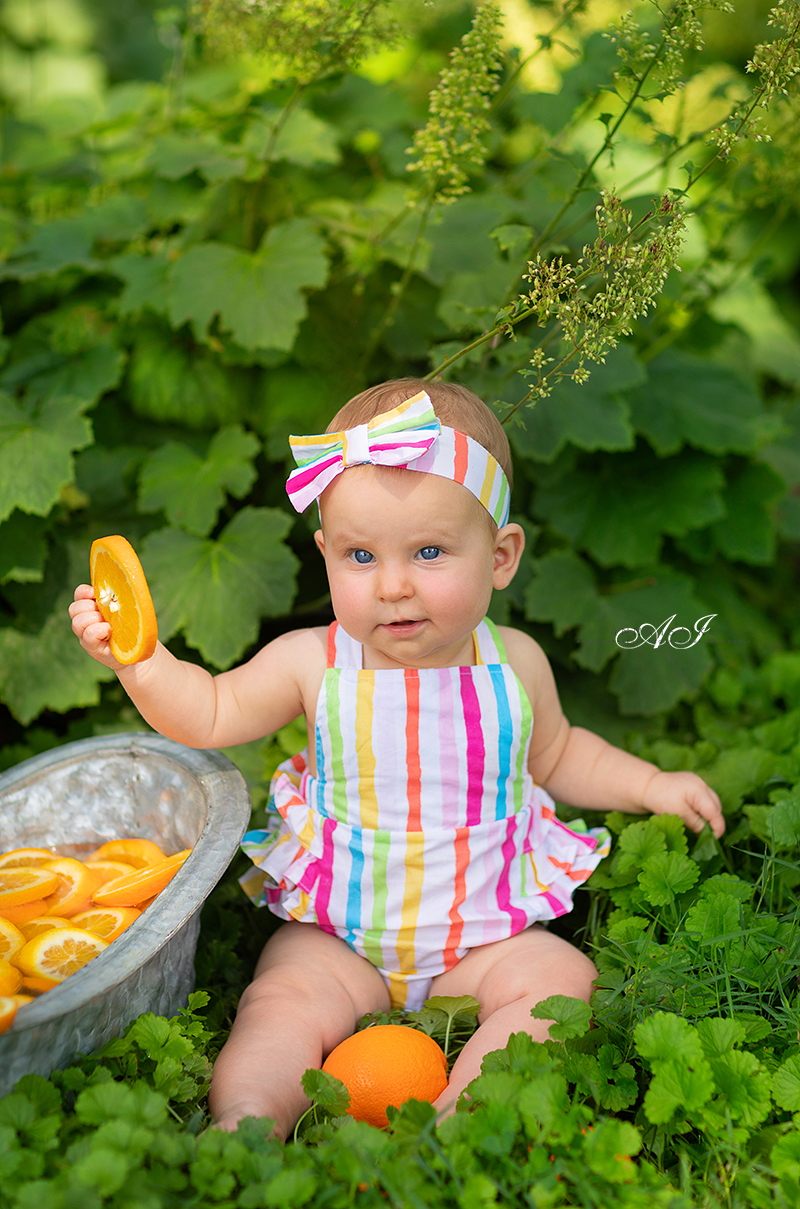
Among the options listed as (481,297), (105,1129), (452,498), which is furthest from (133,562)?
(481,297)

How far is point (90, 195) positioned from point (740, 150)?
2.07m

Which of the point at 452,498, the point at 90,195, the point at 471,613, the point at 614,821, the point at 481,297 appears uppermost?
the point at 90,195

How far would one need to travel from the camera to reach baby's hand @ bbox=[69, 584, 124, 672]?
60.2 inches

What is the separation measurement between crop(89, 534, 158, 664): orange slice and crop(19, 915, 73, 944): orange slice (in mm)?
421

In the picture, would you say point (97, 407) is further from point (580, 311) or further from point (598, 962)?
point (598, 962)

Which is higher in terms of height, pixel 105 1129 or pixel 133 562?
Result: pixel 133 562

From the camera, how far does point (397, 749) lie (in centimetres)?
159

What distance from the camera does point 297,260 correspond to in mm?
2330

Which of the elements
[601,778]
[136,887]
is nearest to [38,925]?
[136,887]

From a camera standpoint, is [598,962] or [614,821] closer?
[598,962]

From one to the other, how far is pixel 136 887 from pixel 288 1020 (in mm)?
324

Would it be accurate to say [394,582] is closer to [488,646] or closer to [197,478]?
[488,646]

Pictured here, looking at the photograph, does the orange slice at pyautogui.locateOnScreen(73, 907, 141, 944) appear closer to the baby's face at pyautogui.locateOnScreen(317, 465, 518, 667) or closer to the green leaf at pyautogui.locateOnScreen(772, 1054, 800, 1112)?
the baby's face at pyautogui.locateOnScreen(317, 465, 518, 667)

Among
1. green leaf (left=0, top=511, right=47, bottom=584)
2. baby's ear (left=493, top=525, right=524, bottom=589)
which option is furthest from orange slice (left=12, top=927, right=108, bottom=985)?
green leaf (left=0, top=511, right=47, bottom=584)
